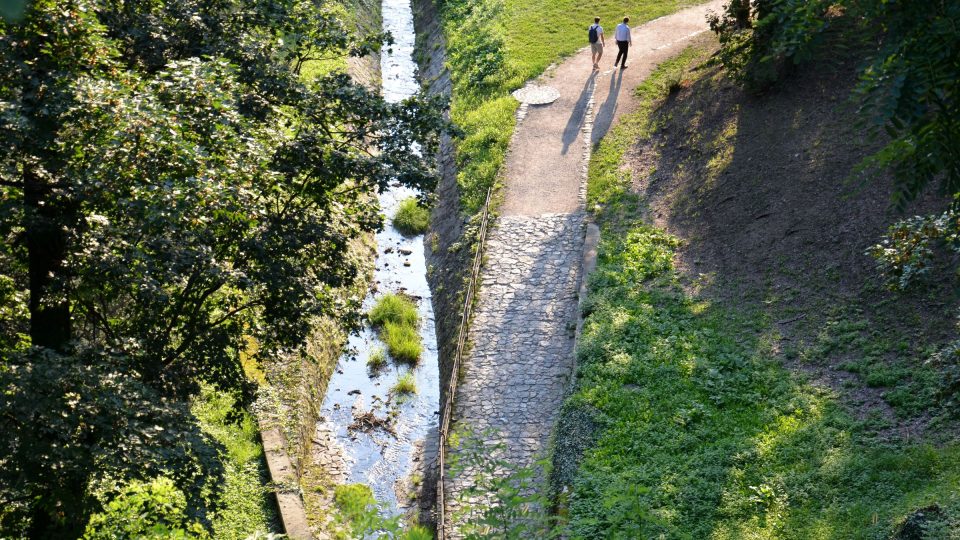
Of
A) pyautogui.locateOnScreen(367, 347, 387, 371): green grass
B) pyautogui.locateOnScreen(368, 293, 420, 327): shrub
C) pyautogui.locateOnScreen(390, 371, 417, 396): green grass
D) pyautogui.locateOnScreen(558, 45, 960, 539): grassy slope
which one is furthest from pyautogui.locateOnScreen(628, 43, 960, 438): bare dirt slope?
pyautogui.locateOnScreen(367, 347, 387, 371): green grass

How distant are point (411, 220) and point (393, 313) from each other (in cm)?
442

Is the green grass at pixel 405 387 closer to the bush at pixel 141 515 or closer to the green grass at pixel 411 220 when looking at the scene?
the green grass at pixel 411 220

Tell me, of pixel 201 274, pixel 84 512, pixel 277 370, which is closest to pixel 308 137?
pixel 201 274

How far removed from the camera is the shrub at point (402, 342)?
63.1 ft

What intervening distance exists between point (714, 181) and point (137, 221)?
14328 mm

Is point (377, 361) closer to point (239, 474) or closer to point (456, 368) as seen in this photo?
point (456, 368)

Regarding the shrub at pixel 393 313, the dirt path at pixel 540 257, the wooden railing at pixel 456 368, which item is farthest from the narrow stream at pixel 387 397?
the dirt path at pixel 540 257

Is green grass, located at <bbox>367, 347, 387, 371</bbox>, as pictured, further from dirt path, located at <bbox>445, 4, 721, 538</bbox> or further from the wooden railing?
dirt path, located at <bbox>445, 4, 721, 538</bbox>

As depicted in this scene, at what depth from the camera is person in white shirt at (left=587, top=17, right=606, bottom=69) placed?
83.2 ft

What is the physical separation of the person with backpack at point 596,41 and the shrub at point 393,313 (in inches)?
405

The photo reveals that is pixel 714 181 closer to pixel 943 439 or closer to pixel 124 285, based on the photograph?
pixel 943 439

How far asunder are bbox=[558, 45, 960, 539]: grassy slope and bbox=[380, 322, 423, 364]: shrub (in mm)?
4302

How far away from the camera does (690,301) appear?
16656 millimetres

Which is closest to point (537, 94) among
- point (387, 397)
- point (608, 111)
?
point (608, 111)
